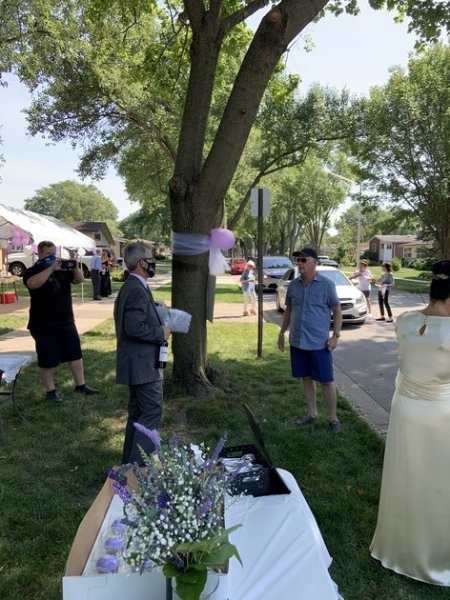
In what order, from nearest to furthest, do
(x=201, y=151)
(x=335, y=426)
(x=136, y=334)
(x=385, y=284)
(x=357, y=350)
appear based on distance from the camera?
(x=136, y=334) < (x=335, y=426) < (x=201, y=151) < (x=357, y=350) < (x=385, y=284)

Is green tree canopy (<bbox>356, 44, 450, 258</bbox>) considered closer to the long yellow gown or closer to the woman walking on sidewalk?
the woman walking on sidewalk

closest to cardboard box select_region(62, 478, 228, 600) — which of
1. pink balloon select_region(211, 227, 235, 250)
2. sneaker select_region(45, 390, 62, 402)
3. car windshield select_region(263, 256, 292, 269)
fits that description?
pink balloon select_region(211, 227, 235, 250)

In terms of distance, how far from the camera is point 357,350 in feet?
33.0

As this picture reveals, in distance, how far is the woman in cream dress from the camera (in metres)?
2.87

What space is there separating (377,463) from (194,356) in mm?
2456

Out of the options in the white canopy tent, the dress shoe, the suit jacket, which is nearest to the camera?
the suit jacket

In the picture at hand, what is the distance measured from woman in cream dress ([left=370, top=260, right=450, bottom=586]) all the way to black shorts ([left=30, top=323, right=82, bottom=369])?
438 centimetres

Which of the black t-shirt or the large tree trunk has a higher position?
the large tree trunk

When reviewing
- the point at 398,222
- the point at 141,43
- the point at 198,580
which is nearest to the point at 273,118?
the point at 141,43

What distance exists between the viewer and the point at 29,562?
10.0ft

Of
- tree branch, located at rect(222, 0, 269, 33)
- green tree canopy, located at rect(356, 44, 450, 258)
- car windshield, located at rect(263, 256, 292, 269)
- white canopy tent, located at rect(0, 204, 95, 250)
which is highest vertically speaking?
green tree canopy, located at rect(356, 44, 450, 258)

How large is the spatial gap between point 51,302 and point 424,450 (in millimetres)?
4552

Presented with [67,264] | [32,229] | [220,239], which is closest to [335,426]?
[220,239]

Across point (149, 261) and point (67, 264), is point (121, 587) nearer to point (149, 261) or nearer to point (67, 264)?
point (149, 261)
